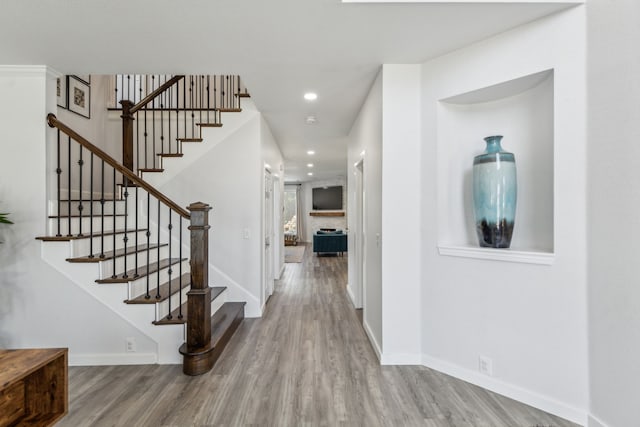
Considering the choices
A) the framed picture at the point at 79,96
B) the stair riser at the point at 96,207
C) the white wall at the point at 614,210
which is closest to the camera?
the white wall at the point at 614,210

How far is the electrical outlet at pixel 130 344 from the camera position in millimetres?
2711

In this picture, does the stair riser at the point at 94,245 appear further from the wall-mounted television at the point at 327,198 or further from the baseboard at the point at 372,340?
the wall-mounted television at the point at 327,198

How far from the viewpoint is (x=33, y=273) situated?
2.68 metres

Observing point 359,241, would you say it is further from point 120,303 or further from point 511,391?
point 120,303

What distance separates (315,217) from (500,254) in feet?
34.4

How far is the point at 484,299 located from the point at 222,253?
9.92 feet

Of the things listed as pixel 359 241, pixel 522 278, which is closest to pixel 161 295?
pixel 359 241

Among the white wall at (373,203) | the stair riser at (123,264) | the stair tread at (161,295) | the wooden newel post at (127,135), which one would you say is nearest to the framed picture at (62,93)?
the wooden newel post at (127,135)

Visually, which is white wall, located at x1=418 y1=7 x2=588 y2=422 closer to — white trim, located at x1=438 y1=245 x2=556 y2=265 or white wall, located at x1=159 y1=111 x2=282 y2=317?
white trim, located at x1=438 y1=245 x2=556 y2=265

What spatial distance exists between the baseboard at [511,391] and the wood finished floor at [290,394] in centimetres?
5

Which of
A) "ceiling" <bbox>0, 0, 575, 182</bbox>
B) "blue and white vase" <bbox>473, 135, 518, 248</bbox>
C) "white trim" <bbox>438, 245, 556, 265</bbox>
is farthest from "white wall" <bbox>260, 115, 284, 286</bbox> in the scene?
"blue and white vase" <bbox>473, 135, 518, 248</bbox>

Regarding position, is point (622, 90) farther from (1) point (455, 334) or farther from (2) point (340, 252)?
(2) point (340, 252)

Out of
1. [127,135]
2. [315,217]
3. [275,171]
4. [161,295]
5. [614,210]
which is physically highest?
[127,135]

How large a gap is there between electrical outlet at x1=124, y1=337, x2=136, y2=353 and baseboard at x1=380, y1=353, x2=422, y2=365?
2249mm
